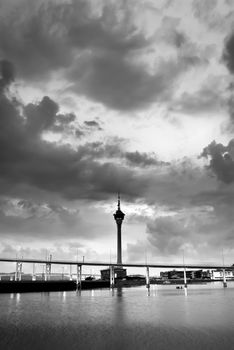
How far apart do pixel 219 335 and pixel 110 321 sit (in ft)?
61.9

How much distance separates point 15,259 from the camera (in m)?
182

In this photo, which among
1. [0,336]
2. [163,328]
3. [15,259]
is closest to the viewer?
[0,336]

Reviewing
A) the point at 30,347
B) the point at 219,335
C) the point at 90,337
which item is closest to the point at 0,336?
the point at 30,347

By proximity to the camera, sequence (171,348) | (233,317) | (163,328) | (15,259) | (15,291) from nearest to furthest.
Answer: (171,348), (163,328), (233,317), (15,291), (15,259)

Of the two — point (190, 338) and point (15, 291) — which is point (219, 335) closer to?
point (190, 338)

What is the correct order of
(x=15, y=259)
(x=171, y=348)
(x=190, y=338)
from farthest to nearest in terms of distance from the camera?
(x=15, y=259) → (x=190, y=338) → (x=171, y=348)

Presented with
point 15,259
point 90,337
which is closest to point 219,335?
point 90,337

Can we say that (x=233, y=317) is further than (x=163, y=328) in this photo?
Yes

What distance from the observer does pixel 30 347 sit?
1284 inches

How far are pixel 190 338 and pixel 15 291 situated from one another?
140 meters

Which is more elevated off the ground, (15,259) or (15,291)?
(15,259)

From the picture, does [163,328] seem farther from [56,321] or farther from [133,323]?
[56,321]

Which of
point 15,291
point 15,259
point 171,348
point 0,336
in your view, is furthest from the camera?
point 15,259

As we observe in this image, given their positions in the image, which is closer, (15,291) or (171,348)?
(171,348)
